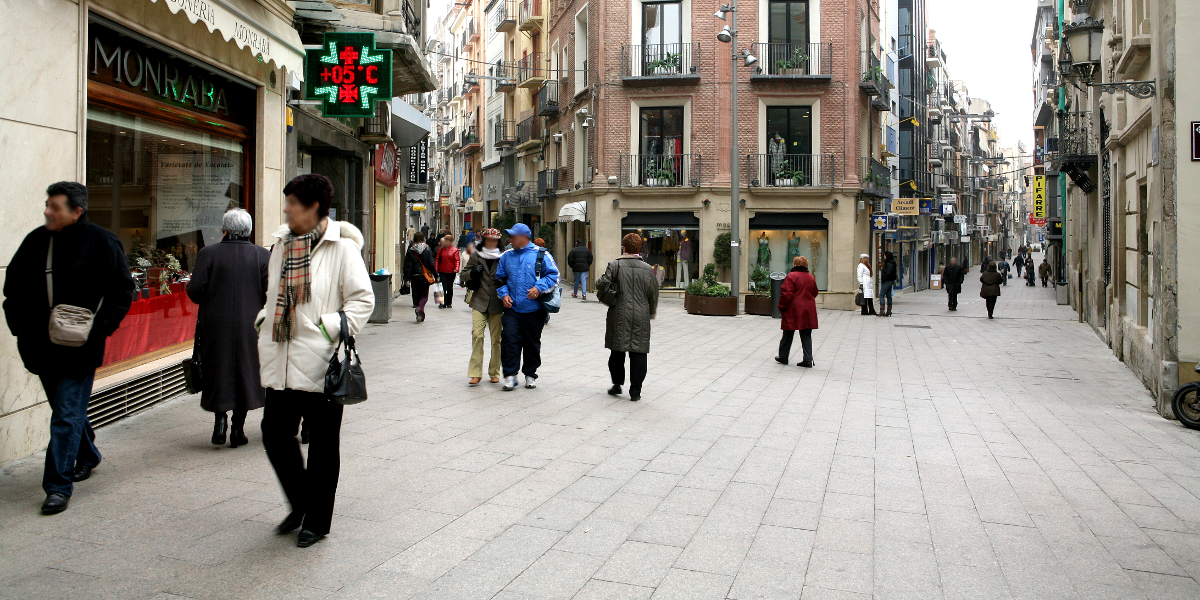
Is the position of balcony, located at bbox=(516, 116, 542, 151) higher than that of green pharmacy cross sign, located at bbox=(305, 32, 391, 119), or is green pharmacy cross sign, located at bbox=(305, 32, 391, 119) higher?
balcony, located at bbox=(516, 116, 542, 151)

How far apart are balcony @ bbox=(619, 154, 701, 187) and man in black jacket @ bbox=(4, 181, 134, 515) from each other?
26186mm

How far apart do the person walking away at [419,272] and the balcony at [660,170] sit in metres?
13.2

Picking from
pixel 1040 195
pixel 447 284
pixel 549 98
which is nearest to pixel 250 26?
pixel 447 284

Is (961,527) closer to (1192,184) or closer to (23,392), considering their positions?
(23,392)

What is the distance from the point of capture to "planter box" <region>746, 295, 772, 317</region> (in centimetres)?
2381

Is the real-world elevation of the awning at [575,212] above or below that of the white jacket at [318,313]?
above

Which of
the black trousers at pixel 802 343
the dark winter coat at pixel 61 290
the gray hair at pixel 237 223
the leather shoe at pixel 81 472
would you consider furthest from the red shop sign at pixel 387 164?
the dark winter coat at pixel 61 290

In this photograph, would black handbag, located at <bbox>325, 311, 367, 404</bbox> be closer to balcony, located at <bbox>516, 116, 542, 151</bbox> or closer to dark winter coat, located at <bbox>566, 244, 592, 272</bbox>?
dark winter coat, located at <bbox>566, 244, 592, 272</bbox>

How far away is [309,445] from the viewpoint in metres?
4.57

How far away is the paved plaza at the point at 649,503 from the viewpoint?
169 inches

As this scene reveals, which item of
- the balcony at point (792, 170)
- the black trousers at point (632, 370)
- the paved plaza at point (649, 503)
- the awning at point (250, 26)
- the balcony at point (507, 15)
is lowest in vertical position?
the paved plaza at point (649, 503)

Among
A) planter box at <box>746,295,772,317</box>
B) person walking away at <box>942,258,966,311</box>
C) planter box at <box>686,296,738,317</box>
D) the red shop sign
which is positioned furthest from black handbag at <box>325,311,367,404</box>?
person walking away at <box>942,258,966,311</box>

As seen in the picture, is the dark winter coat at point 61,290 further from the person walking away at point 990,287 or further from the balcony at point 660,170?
the balcony at point 660,170

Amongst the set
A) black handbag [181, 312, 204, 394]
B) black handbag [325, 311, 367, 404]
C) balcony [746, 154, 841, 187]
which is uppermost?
balcony [746, 154, 841, 187]
